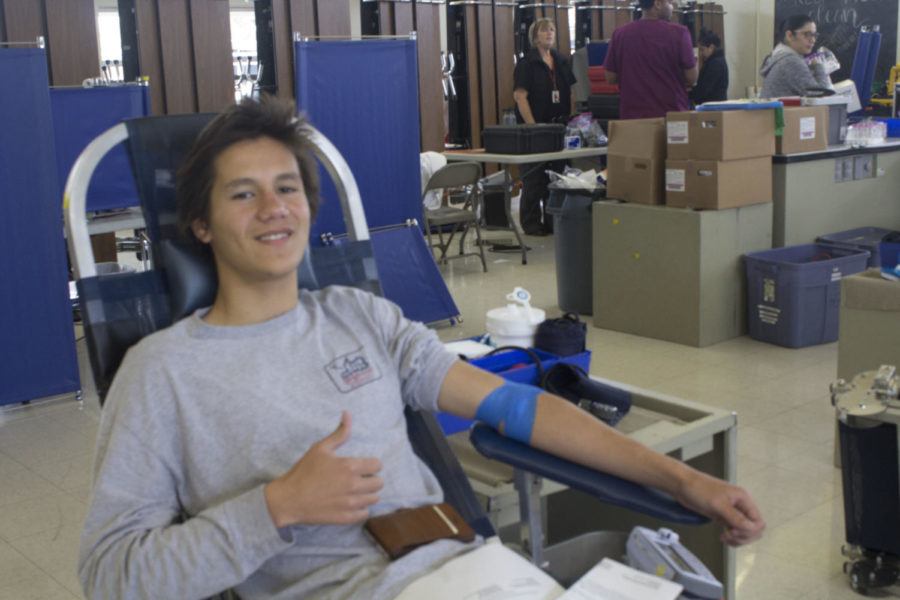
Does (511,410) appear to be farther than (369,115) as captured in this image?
No

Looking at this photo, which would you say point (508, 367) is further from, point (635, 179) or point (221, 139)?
point (635, 179)

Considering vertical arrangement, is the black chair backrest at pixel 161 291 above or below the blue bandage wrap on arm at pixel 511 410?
above

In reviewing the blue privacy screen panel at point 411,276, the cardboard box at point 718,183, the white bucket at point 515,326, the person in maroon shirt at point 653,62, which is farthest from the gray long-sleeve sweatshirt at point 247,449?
the person in maroon shirt at point 653,62

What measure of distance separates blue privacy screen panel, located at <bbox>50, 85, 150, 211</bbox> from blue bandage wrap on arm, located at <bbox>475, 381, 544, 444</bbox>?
12.5 ft

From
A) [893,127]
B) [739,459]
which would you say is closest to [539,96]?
[893,127]

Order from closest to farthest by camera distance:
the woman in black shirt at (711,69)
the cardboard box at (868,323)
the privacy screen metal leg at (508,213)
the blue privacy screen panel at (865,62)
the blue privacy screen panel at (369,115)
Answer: the cardboard box at (868,323) → the blue privacy screen panel at (369,115) → the privacy screen metal leg at (508,213) → the blue privacy screen panel at (865,62) → the woman in black shirt at (711,69)

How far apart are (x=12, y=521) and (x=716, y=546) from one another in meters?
2.19

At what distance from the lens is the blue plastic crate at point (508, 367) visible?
→ 76.9 inches

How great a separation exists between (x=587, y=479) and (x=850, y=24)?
38.7 feet

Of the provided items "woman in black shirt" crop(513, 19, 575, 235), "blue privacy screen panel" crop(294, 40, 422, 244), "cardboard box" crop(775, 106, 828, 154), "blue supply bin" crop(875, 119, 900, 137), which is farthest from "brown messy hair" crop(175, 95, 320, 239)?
"woman in black shirt" crop(513, 19, 575, 235)

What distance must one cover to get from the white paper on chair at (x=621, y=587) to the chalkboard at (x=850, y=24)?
11.7 meters

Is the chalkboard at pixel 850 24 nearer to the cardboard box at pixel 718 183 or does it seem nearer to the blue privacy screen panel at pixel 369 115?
Answer: the cardboard box at pixel 718 183

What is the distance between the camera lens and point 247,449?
4.64 feet

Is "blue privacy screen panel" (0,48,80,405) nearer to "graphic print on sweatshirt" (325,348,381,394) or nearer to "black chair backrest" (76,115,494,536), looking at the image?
"black chair backrest" (76,115,494,536)
